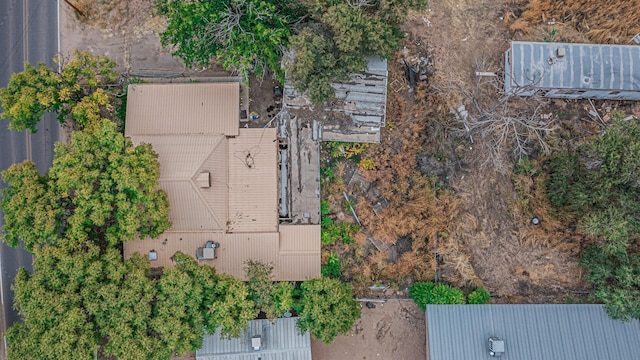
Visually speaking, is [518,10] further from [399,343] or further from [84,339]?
[84,339]

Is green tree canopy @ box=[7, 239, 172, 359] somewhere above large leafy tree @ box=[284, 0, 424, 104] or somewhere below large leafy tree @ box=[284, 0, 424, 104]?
below

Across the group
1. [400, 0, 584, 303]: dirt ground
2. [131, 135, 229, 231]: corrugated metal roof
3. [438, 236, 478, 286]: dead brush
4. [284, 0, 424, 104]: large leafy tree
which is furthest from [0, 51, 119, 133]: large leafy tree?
[438, 236, 478, 286]: dead brush

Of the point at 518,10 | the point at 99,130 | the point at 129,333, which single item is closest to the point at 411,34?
the point at 518,10

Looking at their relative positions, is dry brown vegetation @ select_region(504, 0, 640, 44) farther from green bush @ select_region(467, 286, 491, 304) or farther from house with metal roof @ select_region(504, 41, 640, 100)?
green bush @ select_region(467, 286, 491, 304)

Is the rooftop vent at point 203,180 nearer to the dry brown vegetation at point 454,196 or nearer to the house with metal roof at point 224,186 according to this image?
the house with metal roof at point 224,186

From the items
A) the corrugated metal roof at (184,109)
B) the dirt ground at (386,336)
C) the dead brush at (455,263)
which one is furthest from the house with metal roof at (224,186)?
the dead brush at (455,263)

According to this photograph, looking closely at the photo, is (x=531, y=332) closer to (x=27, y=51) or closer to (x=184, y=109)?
(x=184, y=109)

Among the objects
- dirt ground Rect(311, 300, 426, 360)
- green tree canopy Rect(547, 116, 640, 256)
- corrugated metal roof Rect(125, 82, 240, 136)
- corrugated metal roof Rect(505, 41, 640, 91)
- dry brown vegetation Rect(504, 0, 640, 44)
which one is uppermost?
dry brown vegetation Rect(504, 0, 640, 44)
